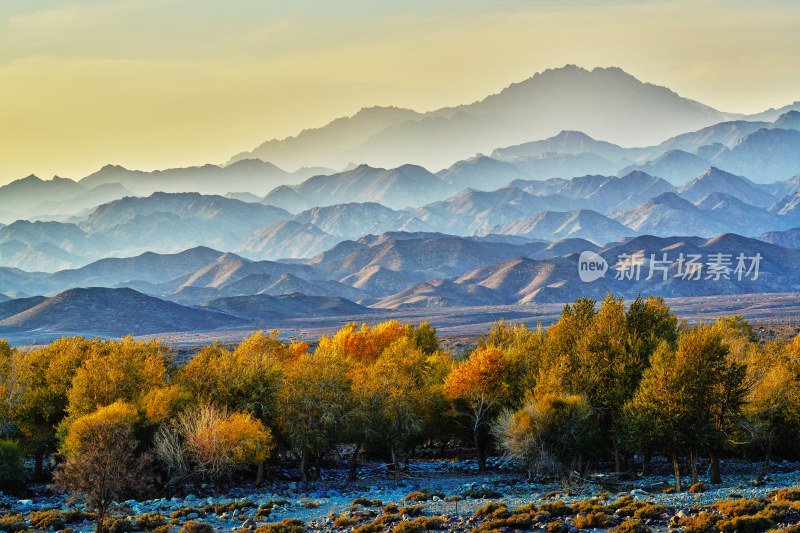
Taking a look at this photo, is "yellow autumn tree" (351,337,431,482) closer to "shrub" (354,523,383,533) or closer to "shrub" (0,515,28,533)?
"shrub" (354,523,383,533)

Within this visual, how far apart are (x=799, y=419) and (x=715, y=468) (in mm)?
10118

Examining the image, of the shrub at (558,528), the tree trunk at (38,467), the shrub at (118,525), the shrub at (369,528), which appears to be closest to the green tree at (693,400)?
the shrub at (558,528)

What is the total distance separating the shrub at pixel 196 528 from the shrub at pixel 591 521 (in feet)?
58.2

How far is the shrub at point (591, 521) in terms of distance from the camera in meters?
33.3

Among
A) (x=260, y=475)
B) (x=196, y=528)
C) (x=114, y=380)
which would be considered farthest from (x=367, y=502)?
(x=114, y=380)

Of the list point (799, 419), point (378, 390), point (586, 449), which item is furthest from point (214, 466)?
point (799, 419)

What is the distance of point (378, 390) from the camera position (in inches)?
2132

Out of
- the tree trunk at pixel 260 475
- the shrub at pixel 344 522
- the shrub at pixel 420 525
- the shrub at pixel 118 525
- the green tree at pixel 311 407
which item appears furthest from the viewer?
the green tree at pixel 311 407

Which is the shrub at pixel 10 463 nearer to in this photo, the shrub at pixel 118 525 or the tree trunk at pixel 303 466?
the shrub at pixel 118 525

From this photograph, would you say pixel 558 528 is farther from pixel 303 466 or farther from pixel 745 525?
pixel 303 466

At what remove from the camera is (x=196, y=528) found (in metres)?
34.2

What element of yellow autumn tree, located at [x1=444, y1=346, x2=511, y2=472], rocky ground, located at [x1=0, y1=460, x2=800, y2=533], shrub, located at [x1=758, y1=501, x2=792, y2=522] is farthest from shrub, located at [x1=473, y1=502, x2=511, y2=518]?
yellow autumn tree, located at [x1=444, y1=346, x2=511, y2=472]

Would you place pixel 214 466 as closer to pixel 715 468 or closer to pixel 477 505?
pixel 477 505

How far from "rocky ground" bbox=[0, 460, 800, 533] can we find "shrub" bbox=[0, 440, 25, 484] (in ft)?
5.03
